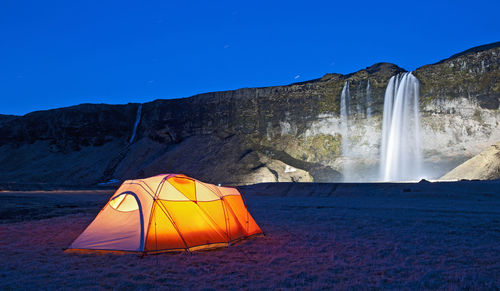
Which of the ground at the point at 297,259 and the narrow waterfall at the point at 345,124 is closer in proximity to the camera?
the ground at the point at 297,259

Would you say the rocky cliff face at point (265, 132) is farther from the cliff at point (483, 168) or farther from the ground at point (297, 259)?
the ground at point (297, 259)

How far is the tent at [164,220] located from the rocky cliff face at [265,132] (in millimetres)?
27160

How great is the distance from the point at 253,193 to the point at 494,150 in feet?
54.4

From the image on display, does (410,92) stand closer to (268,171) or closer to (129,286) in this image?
(268,171)

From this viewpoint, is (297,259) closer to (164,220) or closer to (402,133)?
(164,220)

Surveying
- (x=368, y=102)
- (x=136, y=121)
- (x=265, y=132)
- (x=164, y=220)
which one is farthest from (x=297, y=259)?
(x=136, y=121)

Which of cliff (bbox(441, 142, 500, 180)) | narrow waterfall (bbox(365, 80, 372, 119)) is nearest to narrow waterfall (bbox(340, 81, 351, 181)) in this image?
narrow waterfall (bbox(365, 80, 372, 119))

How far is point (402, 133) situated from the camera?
109 feet

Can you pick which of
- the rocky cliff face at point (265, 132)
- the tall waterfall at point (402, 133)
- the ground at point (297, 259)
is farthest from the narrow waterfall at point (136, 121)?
the ground at point (297, 259)

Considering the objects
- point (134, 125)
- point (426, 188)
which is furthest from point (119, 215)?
point (134, 125)

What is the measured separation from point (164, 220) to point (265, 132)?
1376 inches

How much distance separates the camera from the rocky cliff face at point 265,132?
102 feet

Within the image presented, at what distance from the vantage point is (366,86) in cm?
3700

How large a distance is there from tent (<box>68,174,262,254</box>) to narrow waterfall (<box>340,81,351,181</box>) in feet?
96.3
